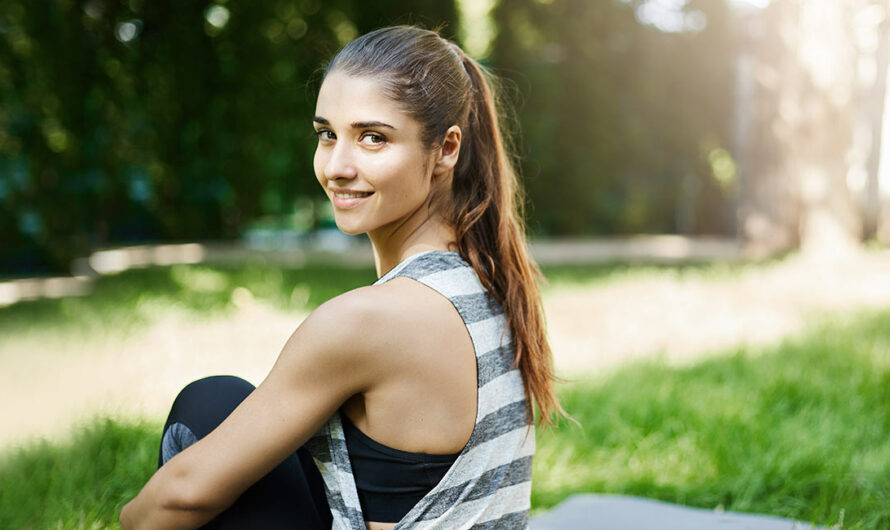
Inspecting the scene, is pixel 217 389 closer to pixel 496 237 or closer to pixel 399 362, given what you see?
pixel 399 362

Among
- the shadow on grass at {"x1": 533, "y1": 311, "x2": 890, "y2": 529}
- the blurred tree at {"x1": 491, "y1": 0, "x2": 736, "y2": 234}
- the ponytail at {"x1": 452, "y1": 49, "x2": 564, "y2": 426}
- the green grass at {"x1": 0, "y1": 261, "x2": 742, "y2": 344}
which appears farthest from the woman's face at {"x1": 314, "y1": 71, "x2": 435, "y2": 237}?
the blurred tree at {"x1": 491, "y1": 0, "x2": 736, "y2": 234}

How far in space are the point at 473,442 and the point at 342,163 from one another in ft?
1.74

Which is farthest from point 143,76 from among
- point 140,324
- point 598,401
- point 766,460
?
point 766,460

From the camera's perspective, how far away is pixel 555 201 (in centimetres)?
1097

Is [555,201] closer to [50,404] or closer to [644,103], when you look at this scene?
[644,103]

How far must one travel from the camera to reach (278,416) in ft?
4.09

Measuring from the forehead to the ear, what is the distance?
9 centimetres

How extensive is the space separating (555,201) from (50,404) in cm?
852

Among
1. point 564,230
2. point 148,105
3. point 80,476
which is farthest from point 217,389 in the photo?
point 564,230

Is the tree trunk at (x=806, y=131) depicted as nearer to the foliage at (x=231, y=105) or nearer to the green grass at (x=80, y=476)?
the foliage at (x=231, y=105)

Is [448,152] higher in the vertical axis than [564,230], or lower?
higher

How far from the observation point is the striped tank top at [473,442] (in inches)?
51.9

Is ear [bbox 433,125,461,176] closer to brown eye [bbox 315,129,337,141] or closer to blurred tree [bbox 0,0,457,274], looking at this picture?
brown eye [bbox 315,129,337,141]

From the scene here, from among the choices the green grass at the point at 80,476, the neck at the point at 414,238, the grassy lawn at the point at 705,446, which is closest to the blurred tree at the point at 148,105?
the grassy lawn at the point at 705,446
